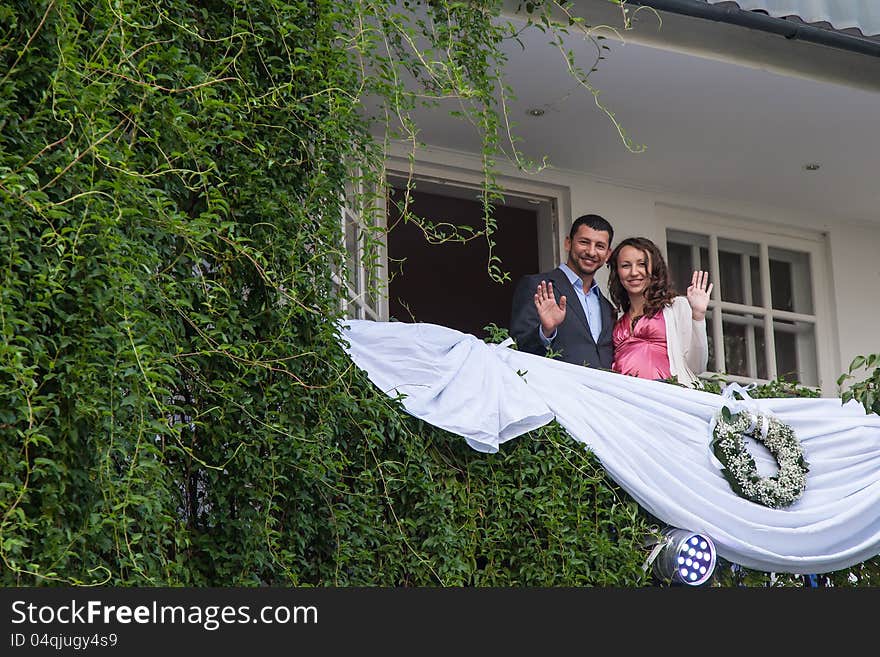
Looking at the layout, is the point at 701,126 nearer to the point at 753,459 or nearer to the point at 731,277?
the point at 731,277

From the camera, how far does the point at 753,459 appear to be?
5293mm

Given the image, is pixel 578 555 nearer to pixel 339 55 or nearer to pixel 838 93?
pixel 339 55

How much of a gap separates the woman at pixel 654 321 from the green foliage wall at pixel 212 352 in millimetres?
912

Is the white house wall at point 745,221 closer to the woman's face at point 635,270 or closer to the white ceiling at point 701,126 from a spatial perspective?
the white ceiling at point 701,126

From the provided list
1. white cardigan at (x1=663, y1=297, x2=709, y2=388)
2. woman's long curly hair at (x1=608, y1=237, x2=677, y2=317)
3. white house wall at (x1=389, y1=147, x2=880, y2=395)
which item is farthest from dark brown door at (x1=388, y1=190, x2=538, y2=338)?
white cardigan at (x1=663, y1=297, x2=709, y2=388)

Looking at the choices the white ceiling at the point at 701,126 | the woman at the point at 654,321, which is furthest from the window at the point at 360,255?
the woman at the point at 654,321

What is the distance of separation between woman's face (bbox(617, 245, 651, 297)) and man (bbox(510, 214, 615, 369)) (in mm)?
116

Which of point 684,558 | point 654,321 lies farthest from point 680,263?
point 684,558

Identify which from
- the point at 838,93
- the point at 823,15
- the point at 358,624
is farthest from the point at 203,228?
the point at 838,93

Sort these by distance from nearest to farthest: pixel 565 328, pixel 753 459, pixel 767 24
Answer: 1. pixel 753 459
2. pixel 565 328
3. pixel 767 24

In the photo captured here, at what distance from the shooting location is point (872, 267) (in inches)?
329

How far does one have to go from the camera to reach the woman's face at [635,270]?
589cm

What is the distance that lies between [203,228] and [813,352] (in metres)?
5.17

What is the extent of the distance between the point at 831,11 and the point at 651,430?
7.26 ft
